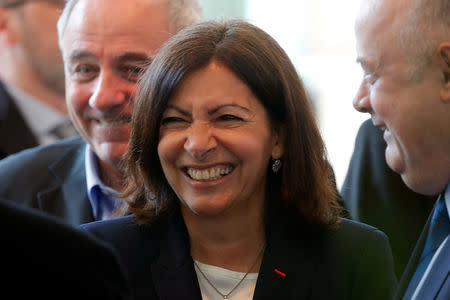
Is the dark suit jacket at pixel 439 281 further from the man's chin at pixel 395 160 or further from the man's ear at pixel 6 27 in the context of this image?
the man's ear at pixel 6 27

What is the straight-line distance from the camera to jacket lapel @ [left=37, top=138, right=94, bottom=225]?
2621 mm

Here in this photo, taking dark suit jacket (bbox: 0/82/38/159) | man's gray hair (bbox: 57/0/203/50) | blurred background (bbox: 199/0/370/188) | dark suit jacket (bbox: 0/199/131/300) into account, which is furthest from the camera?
blurred background (bbox: 199/0/370/188)

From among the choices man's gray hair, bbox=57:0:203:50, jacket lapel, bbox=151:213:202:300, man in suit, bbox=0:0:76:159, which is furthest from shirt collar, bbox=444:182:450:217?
man in suit, bbox=0:0:76:159

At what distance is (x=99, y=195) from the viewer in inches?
106

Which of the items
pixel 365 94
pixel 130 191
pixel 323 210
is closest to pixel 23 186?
pixel 130 191

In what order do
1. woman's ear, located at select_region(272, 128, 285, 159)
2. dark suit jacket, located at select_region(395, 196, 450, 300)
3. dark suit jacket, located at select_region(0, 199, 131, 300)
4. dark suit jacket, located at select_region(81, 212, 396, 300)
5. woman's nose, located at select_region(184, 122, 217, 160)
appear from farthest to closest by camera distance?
woman's ear, located at select_region(272, 128, 285, 159) → dark suit jacket, located at select_region(81, 212, 396, 300) → woman's nose, located at select_region(184, 122, 217, 160) → dark suit jacket, located at select_region(395, 196, 450, 300) → dark suit jacket, located at select_region(0, 199, 131, 300)

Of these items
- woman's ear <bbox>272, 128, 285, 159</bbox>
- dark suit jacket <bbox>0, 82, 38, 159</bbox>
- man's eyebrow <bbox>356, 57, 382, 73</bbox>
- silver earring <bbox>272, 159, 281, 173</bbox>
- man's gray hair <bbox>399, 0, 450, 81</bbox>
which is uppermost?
man's gray hair <bbox>399, 0, 450, 81</bbox>

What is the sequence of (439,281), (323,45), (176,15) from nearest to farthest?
(439,281) → (176,15) → (323,45)

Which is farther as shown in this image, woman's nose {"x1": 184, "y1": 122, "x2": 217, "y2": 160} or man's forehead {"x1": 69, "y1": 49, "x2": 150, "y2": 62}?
man's forehead {"x1": 69, "y1": 49, "x2": 150, "y2": 62}

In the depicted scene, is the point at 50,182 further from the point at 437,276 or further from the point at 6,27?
the point at 6,27

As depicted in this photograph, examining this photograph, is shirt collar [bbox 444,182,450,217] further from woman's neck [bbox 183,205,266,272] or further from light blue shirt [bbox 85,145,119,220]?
light blue shirt [bbox 85,145,119,220]

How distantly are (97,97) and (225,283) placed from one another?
3.08 feet

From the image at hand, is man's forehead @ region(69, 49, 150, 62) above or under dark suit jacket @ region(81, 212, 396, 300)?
above

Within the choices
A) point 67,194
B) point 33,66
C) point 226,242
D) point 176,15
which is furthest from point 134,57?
point 33,66
